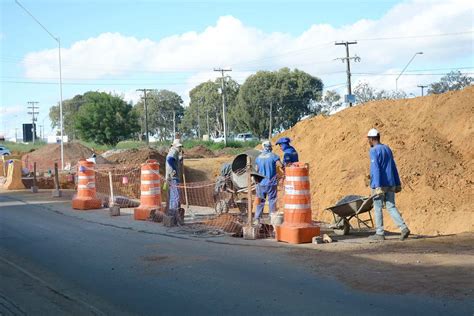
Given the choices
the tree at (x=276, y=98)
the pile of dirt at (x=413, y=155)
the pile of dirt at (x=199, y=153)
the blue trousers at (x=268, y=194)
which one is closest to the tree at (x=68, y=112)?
the tree at (x=276, y=98)

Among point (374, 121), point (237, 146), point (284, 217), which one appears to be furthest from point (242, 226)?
point (237, 146)

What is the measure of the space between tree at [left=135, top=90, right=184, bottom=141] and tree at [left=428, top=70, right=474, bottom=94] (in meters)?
66.9

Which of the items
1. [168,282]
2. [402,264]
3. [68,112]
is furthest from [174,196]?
[68,112]

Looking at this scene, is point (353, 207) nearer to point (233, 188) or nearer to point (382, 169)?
point (382, 169)

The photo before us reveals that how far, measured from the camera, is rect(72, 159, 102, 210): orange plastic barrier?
54.0ft

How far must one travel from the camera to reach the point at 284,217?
34.5 ft

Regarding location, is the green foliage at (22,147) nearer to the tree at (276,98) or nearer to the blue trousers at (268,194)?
the tree at (276,98)

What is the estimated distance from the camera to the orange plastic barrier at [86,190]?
1647 cm

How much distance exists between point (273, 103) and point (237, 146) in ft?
40.9

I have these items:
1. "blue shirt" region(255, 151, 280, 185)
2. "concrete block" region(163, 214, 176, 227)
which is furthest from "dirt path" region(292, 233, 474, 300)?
"concrete block" region(163, 214, 176, 227)

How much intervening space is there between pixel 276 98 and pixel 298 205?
235 feet

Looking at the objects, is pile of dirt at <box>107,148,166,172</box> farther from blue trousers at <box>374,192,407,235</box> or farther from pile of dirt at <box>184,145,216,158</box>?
blue trousers at <box>374,192,407,235</box>

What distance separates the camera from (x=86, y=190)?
55.0 feet

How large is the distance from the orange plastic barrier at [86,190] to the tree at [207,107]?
77.0 meters
